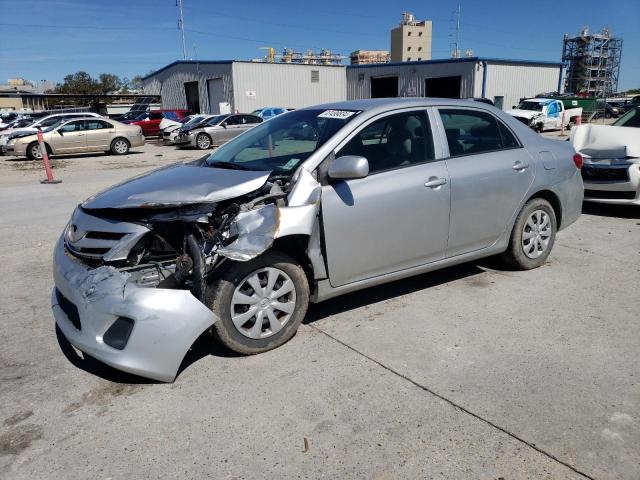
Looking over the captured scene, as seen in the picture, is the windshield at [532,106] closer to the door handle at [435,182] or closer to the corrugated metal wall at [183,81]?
the corrugated metal wall at [183,81]

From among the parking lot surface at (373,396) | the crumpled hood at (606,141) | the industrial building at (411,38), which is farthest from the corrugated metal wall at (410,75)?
the industrial building at (411,38)

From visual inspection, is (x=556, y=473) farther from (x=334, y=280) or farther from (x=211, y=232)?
(x=211, y=232)

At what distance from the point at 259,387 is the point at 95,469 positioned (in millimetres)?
1028

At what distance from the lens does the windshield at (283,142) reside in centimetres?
408

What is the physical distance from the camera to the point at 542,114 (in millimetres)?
27328

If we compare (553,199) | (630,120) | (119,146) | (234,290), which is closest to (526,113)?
(630,120)

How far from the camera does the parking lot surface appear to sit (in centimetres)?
259

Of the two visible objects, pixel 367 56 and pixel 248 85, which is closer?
pixel 248 85

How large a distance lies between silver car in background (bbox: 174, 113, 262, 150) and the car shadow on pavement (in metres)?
15.2

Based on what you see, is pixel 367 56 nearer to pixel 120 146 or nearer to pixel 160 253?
pixel 120 146

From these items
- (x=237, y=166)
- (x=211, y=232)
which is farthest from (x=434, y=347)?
(x=237, y=166)

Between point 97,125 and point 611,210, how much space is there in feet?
57.1

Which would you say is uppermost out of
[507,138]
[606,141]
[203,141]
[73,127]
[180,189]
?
[507,138]

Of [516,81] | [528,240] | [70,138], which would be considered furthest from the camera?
[516,81]
